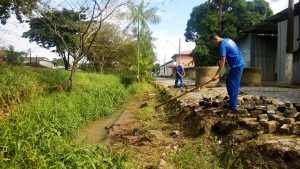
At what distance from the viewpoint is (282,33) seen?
1984cm

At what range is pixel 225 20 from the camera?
32.8 meters

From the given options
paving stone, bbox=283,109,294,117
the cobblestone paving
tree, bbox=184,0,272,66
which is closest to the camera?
paving stone, bbox=283,109,294,117

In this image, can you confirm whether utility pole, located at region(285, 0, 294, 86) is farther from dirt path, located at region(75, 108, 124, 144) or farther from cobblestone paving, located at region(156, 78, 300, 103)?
dirt path, located at region(75, 108, 124, 144)

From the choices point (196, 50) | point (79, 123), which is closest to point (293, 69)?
point (79, 123)

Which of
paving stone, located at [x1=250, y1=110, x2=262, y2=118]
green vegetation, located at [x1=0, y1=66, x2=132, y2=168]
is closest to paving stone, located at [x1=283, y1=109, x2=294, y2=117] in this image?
paving stone, located at [x1=250, y1=110, x2=262, y2=118]

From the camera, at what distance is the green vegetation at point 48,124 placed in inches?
187

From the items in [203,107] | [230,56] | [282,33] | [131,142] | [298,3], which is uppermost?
[298,3]

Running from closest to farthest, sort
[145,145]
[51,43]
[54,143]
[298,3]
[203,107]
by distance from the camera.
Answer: [54,143]
[145,145]
[203,107]
[298,3]
[51,43]

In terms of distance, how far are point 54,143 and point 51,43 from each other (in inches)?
1335

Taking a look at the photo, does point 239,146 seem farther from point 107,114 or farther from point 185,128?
point 107,114

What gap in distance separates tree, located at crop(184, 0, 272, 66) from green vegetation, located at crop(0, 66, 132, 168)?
68.2ft

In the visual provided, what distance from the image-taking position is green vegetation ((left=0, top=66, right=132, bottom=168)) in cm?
474

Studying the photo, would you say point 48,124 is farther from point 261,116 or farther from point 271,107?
point 271,107

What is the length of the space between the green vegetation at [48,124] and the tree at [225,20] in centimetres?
2078
